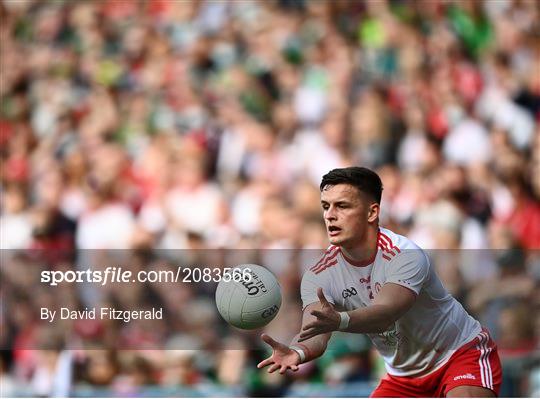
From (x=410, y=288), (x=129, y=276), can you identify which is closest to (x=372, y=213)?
(x=410, y=288)

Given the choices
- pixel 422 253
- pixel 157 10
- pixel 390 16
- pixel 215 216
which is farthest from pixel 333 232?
pixel 157 10

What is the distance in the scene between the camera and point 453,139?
9562 mm

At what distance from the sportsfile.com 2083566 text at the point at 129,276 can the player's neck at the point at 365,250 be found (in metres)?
3.26

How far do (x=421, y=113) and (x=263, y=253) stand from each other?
2.13m

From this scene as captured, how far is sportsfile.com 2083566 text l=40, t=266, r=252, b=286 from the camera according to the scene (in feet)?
28.7

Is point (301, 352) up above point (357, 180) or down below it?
below

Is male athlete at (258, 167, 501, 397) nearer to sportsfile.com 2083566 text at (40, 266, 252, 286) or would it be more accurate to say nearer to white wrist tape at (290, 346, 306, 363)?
white wrist tape at (290, 346, 306, 363)

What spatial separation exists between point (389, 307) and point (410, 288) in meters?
0.17

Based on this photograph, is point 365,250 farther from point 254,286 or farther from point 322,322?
point 322,322

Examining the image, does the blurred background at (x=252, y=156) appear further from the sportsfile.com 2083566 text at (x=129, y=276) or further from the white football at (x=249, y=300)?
the white football at (x=249, y=300)

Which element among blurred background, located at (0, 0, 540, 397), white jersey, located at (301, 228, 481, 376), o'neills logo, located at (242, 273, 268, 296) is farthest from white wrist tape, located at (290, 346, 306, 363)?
blurred background, located at (0, 0, 540, 397)

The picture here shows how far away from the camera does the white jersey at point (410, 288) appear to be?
5047 millimetres

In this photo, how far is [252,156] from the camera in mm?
10188

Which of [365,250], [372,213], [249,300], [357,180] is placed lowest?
[249,300]
